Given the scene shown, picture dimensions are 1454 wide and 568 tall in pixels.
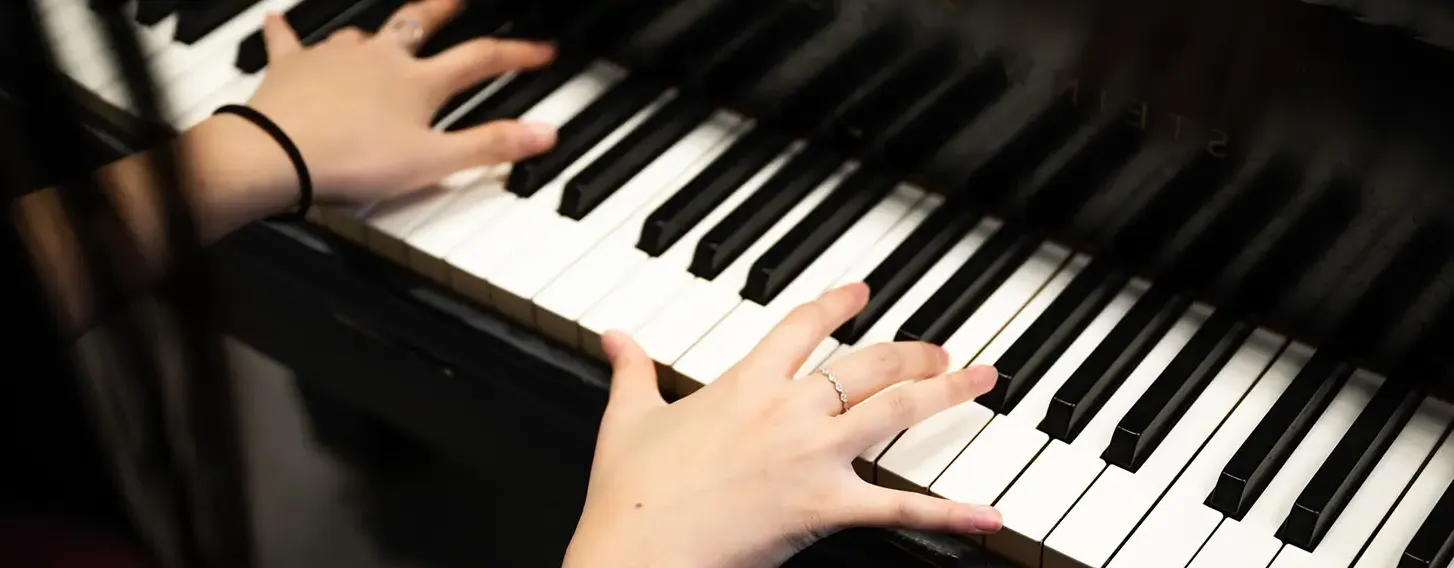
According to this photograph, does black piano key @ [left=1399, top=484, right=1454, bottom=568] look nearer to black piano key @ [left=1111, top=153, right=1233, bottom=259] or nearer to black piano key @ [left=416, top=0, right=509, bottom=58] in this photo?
black piano key @ [left=1111, top=153, right=1233, bottom=259]

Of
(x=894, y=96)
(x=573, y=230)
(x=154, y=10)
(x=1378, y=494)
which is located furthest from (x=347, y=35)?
(x=1378, y=494)

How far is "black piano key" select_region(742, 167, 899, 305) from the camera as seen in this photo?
1308 mm

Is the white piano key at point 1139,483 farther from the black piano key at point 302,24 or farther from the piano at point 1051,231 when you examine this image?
the black piano key at point 302,24

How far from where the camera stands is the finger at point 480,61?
1478mm

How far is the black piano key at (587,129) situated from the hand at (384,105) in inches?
0.6

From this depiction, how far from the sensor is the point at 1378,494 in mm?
1136

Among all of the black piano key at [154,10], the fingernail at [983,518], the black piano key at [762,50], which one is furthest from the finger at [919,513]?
the black piano key at [154,10]

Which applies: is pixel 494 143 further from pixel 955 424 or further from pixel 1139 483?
pixel 1139 483

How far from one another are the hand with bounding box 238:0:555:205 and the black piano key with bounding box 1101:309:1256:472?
58 centimetres

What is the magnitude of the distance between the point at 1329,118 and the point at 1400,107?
50 millimetres

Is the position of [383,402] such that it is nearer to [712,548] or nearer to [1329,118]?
[712,548]

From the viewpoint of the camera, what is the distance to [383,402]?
151cm

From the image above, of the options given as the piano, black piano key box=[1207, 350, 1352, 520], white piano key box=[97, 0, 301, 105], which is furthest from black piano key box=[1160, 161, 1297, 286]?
white piano key box=[97, 0, 301, 105]

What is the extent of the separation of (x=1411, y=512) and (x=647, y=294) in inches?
23.9
